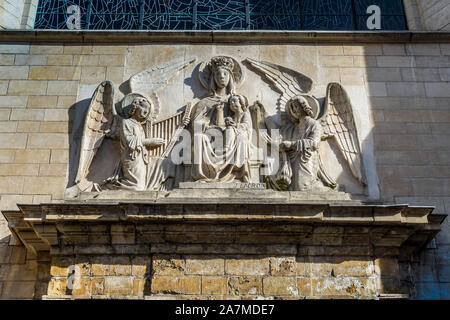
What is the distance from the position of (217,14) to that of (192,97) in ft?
6.99

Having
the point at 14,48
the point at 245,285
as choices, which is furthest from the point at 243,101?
the point at 14,48

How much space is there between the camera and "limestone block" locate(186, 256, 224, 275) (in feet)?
25.5

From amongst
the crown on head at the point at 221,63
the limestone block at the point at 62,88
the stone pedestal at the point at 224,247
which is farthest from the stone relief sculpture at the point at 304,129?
the limestone block at the point at 62,88

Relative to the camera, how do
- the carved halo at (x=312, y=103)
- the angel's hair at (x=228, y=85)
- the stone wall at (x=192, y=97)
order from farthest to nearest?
the angel's hair at (x=228, y=85) < the carved halo at (x=312, y=103) < the stone wall at (x=192, y=97)

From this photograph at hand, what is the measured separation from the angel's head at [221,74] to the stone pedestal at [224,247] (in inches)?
79.0

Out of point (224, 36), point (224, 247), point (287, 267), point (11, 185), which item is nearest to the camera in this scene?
point (287, 267)

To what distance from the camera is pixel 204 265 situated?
7.82m

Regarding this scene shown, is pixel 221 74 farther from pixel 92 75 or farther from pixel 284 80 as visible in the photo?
pixel 92 75

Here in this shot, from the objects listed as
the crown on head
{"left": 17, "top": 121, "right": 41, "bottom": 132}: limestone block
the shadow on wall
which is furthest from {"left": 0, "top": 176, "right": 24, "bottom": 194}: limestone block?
the shadow on wall

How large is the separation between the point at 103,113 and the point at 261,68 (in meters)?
2.48

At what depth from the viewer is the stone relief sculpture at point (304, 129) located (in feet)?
27.8

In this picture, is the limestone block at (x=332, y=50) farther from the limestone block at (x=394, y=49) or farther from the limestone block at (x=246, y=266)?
the limestone block at (x=246, y=266)
